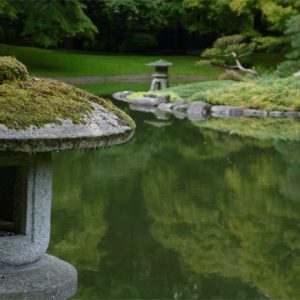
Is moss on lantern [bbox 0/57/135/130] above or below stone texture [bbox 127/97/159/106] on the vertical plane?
above

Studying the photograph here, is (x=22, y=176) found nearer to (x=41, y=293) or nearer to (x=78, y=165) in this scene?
(x=41, y=293)

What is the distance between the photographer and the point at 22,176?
4.37m

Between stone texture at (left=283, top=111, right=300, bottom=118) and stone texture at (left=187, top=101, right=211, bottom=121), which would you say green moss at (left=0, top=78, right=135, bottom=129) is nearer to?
stone texture at (left=187, top=101, right=211, bottom=121)

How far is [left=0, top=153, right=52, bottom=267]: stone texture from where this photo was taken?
14.1 feet

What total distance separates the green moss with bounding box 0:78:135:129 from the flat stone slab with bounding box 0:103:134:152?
0.15ft

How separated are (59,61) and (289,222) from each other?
24922 millimetres

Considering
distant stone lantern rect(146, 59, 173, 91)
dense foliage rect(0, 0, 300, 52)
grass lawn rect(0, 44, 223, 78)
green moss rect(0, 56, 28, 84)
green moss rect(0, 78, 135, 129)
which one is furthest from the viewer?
grass lawn rect(0, 44, 223, 78)

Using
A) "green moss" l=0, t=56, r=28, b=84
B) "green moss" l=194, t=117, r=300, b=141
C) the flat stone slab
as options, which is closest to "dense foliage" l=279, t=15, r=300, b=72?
"green moss" l=194, t=117, r=300, b=141

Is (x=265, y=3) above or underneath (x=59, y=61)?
above

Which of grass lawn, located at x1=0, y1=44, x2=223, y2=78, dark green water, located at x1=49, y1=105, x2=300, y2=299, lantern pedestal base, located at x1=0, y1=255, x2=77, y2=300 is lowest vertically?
grass lawn, located at x1=0, y1=44, x2=223, y2=78

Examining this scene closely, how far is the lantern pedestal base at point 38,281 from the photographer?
4.15 meters

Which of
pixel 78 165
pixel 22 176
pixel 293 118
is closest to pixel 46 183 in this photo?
pixel 22 176

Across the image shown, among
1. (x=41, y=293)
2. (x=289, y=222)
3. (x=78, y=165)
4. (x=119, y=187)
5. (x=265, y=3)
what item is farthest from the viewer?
(x=265, y=3)

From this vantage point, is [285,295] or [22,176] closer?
[22,176]
